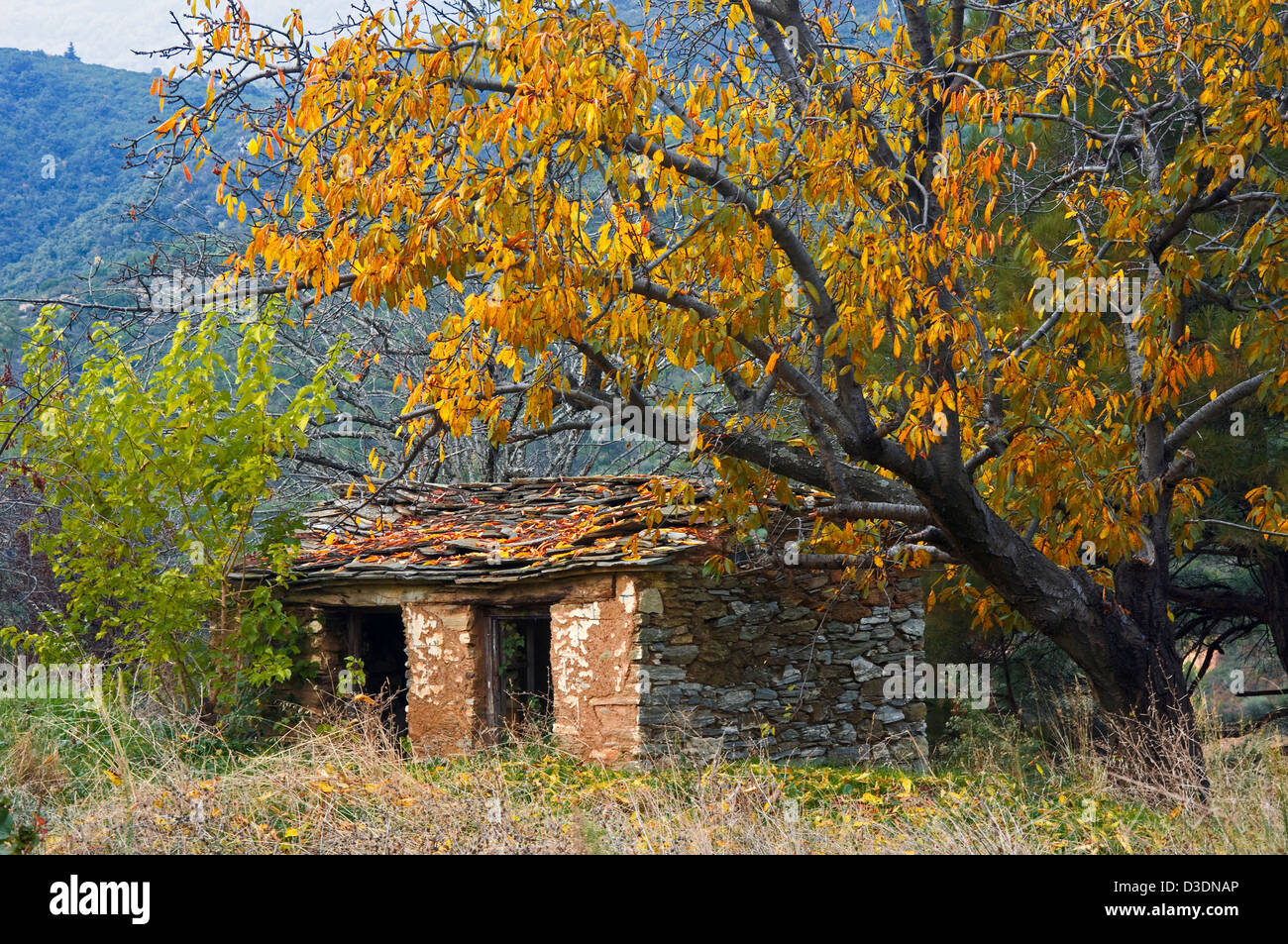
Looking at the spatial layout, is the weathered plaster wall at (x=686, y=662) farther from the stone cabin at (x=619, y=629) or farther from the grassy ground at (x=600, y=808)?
the grassy ground at (x=600, y=808)

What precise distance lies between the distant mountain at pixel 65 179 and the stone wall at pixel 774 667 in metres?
19.6

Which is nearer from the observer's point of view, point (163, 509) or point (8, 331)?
point (163, 509)

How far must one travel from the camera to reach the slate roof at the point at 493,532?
895 cm

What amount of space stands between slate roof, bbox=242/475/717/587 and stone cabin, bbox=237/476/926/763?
0.03 metres

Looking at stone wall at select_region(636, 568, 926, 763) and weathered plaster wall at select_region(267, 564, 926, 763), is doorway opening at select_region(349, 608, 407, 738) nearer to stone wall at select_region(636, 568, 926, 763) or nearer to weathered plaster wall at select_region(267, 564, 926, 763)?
weathered plaster wall at select_region(267, 564, 926, 763)

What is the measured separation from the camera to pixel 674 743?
859cm

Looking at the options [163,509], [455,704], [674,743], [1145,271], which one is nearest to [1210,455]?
[1145,271]

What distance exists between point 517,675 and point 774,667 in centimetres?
346

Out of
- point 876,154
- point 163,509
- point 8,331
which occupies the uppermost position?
point 8,331

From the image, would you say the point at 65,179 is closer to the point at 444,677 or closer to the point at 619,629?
the point at 444,677

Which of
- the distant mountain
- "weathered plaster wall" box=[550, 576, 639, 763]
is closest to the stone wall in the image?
"weathered plaster wall" box=[550, 576, 639, 763]

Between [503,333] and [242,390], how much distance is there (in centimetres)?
460

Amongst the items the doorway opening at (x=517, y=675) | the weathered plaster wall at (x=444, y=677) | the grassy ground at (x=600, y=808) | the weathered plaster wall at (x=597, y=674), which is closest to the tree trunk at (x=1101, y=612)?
the grassy ground at (x=600, y=808)
